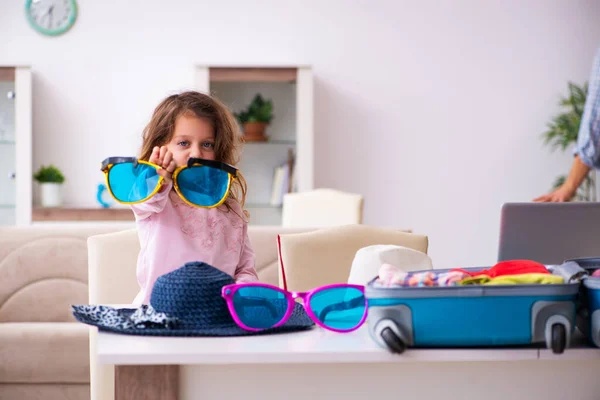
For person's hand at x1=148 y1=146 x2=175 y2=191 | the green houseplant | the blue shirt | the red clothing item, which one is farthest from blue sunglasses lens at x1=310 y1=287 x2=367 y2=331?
the green houseplant

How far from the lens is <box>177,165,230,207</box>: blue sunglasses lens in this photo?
3.37 feet

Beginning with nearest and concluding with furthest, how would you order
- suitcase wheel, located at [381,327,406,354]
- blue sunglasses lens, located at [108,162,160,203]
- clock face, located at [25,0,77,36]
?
suitcase wheel, located at [381,327,406,354] < blue sunglasses lens, located at [108,162,160,203] < clock face, located at [25,0,77,36]

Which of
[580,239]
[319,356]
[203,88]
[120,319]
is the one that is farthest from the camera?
[203,88]

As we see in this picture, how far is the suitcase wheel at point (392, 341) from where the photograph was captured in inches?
30.0

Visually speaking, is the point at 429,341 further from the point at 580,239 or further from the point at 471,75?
the point at 471,75

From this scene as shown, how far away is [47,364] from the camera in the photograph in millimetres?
2600

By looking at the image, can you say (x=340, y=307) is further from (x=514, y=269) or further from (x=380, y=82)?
(x=380, y=82)

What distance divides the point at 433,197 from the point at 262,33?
1.64 metres

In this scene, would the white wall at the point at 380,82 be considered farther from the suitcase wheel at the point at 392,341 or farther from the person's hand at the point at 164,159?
the suitcase wheel at the point at 392,341

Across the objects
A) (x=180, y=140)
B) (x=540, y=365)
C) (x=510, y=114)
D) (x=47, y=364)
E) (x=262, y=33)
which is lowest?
(x=47, y=364)

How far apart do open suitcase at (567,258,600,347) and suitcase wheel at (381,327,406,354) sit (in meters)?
0.20

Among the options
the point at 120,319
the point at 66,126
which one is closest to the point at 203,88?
the point at 66,126

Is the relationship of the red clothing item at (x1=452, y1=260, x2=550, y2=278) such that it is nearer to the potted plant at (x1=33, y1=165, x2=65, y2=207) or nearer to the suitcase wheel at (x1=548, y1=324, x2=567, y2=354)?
the suitcase wheel at (x1=548, y1=324, x2=567, y2=354)

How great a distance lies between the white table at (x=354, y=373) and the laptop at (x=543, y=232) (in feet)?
2.10
